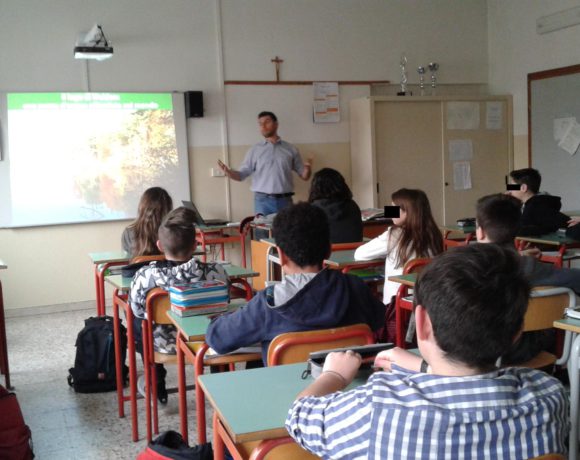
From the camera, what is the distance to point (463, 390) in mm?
1136

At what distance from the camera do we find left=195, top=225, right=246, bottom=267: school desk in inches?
248

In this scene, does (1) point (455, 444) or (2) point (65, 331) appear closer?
(1) point (455, 444)

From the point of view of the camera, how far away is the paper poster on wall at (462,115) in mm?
7465

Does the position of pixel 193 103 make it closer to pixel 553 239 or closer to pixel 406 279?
pixel 553 239

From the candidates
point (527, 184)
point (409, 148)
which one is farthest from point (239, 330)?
point (409, 148)

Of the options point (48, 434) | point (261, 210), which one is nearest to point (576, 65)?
point (261, 210)

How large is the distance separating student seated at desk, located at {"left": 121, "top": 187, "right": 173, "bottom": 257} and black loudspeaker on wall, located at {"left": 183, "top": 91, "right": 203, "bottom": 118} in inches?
102

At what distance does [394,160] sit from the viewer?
7297 millimetres

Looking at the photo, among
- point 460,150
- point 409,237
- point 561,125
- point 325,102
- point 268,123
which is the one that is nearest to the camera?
point 409,237

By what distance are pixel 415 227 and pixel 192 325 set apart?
63.9 inches

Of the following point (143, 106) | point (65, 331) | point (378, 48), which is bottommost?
point (65, 331)

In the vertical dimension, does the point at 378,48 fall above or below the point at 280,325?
above

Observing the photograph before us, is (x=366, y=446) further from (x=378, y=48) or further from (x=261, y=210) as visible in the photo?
(x=378, y=48)

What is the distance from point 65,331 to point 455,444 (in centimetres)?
497
